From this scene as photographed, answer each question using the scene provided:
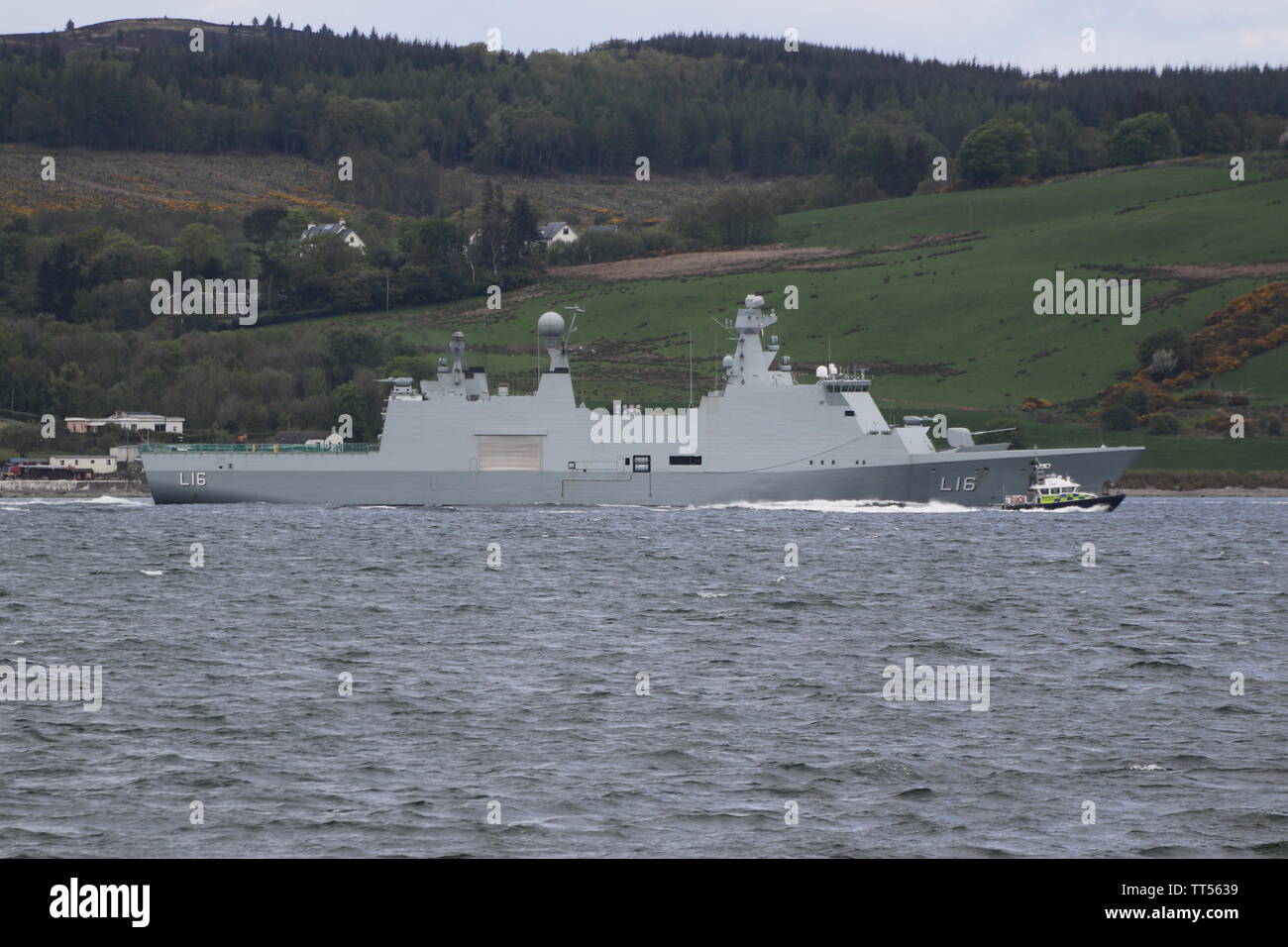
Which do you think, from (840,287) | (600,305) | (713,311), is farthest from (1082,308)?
(600,305)

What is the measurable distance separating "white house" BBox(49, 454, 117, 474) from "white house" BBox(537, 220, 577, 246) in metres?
72.2

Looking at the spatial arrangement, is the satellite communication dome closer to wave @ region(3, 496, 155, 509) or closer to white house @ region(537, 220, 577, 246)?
wave @ region(3, 496, 155, 509)

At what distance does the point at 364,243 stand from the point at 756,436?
9928 cm

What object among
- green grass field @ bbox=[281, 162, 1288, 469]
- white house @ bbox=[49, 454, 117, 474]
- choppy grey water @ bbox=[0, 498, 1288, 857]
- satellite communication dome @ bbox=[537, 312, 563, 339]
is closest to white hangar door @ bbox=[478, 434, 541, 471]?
satellite communication dome @ bbox=[537, 312, 563, 339]

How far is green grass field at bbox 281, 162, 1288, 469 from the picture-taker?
95312 mm

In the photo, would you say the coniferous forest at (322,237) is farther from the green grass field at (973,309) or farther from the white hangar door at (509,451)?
the white hangar door at (509,451)

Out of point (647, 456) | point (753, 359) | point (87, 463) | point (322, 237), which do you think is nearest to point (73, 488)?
point (87, 463)

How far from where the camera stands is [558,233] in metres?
158

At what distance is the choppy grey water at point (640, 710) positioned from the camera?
44.6 feet

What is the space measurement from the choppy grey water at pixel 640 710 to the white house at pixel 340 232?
110m

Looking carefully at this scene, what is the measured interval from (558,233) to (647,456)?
9929 cm
